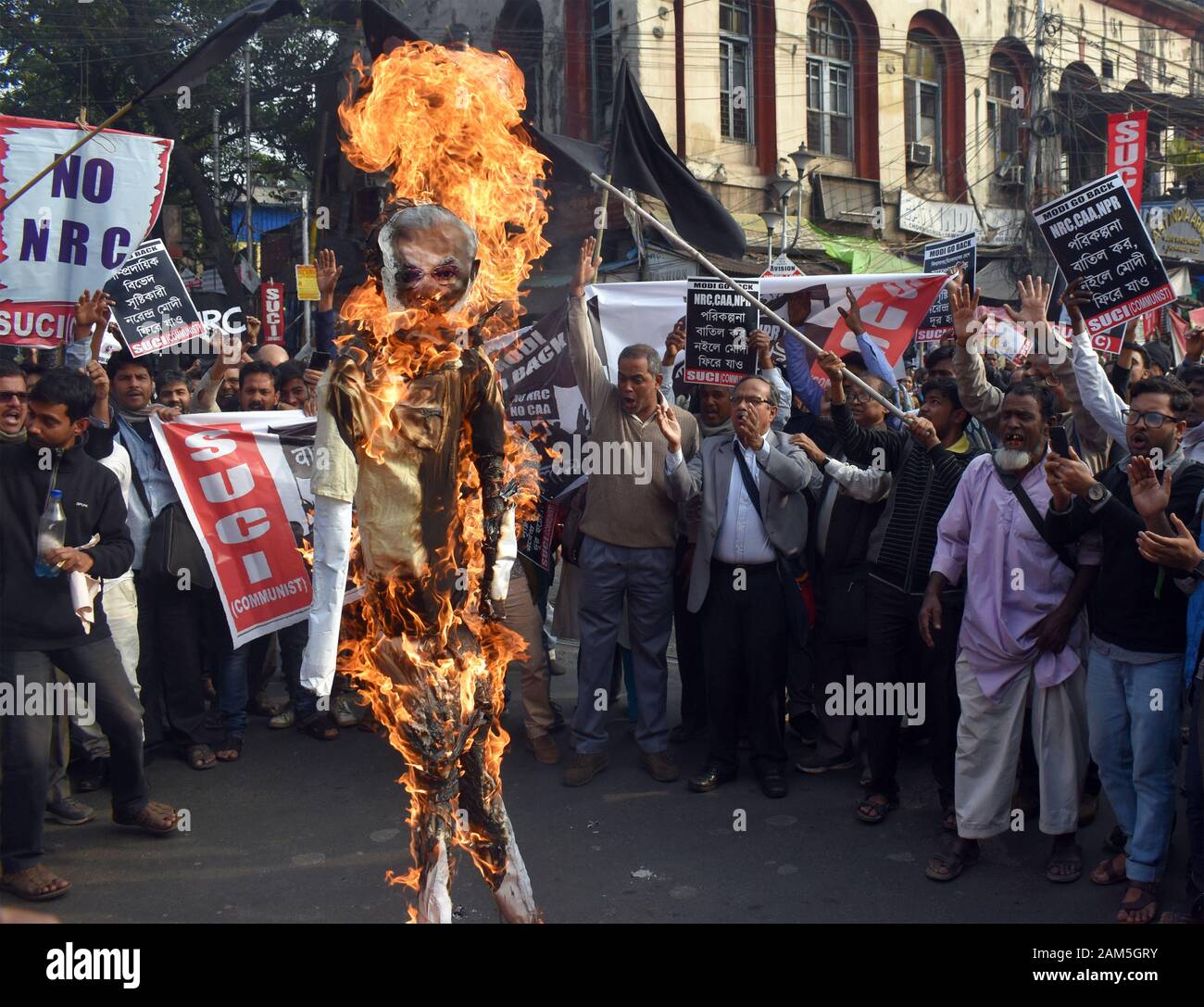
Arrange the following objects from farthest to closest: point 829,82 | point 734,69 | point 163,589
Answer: point 829,82 < point 734,69 < point 163,589

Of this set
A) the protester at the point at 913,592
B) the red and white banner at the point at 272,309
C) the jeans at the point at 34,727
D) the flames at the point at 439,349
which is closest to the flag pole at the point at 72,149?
the flames at the point at 439,349

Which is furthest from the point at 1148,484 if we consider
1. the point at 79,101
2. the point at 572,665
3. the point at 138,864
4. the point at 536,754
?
the point at 79,101

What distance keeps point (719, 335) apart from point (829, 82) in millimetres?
18230

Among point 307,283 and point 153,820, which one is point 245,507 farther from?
point 307,283

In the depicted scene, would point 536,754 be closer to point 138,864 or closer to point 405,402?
point 138,864

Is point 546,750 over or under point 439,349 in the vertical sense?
under

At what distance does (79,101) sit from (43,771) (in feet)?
69.8

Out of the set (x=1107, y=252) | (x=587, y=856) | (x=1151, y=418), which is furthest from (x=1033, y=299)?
(x=587, y=856)

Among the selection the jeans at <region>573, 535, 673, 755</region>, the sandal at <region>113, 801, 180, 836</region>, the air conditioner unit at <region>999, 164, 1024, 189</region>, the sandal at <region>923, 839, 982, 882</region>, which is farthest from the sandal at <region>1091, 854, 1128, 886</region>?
the air conditioner unit at <region>999, 164, 1024, 189</region>

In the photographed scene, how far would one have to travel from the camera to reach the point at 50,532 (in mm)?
5207

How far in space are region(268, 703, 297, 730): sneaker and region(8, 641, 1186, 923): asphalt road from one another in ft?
2.15

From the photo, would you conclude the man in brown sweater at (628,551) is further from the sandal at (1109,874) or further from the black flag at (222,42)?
the black flag at (222,42)

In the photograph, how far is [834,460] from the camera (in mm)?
6039

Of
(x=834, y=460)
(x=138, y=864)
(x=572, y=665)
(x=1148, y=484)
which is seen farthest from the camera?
(x=572, y=665)
